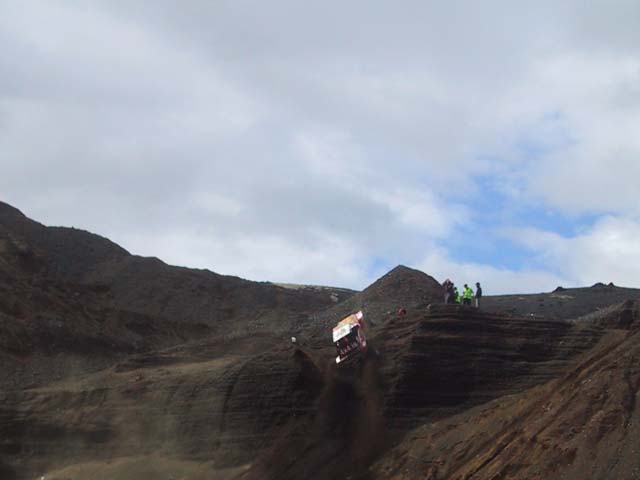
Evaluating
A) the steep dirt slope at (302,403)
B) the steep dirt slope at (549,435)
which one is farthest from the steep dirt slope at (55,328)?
the steep dirt slope at (549,435)

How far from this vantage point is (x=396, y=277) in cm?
4784

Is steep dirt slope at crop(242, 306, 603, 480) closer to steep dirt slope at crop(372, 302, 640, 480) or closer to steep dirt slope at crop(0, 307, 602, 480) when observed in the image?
steep dirt slope at crop(0, 307, 602, 480)

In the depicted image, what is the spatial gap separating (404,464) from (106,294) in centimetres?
4001

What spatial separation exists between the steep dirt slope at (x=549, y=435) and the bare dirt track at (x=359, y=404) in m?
0.05

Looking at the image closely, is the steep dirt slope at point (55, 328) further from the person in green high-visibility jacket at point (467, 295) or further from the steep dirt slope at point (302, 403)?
the person in green high-visibility jacket at point (467, 295)

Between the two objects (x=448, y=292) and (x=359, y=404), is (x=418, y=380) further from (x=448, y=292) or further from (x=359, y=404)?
(x=448, y=292)

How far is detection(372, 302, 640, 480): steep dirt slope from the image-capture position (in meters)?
22.9

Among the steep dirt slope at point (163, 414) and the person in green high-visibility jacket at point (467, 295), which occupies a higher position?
the person in green high-visibility jacket at point (467, 295)

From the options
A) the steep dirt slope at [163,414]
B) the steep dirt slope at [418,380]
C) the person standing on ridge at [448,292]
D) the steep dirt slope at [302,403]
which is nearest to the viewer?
the steep dirt slope at [418,380]

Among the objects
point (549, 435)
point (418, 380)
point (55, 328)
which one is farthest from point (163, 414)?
point (549, 435)

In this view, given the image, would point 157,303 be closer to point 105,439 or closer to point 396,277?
point 396,277

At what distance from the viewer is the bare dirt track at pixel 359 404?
83.9 feet

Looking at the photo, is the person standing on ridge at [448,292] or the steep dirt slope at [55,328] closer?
the person standing on ridge at [448,292]

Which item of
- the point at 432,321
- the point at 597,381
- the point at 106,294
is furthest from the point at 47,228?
the point at 597,381
